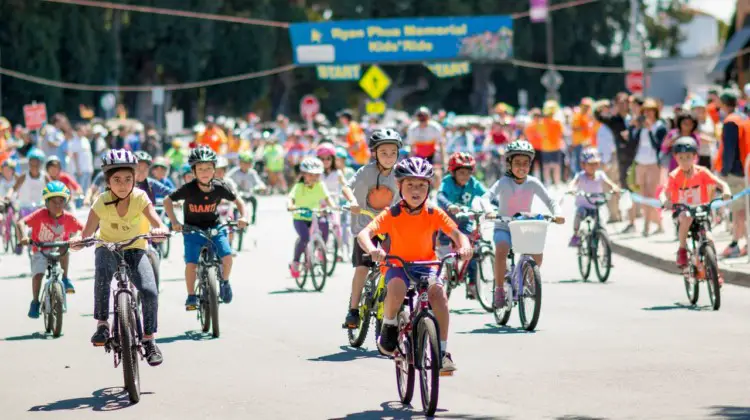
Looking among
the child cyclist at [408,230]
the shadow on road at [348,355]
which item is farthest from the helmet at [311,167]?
the child cyclist at [408,230]

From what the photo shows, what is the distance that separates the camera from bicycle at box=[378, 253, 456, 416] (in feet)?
30.8

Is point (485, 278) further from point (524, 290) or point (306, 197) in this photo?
point (306, 197)

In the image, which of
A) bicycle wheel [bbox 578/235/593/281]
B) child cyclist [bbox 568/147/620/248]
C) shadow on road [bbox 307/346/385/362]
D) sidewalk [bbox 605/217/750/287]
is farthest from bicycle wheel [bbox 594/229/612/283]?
shadow on road [bbox 307/346/385/362]

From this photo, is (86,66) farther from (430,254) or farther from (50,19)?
(430,254)

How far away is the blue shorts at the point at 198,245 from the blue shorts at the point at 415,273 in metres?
4.16

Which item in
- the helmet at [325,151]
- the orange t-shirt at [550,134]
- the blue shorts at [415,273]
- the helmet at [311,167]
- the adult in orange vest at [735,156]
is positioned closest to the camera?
the blue shorts at [415,273]

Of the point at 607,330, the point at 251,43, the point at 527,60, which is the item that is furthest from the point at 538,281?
the point at 527,60

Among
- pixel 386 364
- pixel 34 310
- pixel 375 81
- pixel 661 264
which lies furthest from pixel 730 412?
pixel 375 81

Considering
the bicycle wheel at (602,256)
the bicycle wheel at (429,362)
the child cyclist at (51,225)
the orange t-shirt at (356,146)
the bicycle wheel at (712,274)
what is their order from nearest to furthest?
the bicycle wheel at (429,362), the bicycle wheel at (712,274), the child cyclist at (51,225), the bicycle wheel at (602,256), the orange t-shirt at (356,146)

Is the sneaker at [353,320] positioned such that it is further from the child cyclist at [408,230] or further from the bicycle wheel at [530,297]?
the child cyclist at [408,230]

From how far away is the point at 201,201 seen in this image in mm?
14320

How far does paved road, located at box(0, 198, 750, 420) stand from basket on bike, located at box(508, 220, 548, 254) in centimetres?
75

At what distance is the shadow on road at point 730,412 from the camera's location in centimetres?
923

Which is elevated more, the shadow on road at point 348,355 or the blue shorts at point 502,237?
the blue shorts at point 502,237
